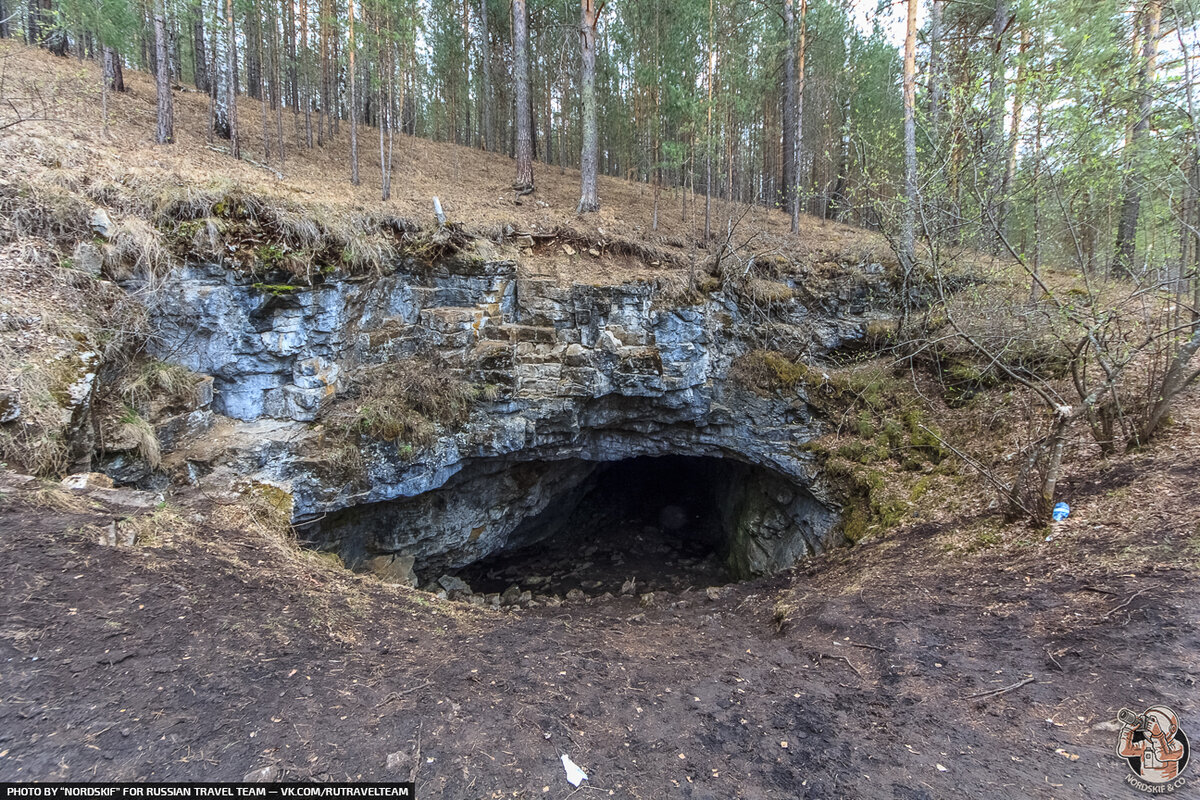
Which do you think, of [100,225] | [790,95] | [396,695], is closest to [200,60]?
[100,225]

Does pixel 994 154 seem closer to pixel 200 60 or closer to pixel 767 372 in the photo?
pixel 767 372

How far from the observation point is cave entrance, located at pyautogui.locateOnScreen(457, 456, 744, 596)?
10.7m

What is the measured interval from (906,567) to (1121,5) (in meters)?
7.63

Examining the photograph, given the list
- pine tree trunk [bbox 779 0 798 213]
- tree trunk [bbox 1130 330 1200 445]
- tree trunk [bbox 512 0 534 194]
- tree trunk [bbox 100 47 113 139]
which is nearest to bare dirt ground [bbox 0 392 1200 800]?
tree trunk [bbox 1130 330 1200 445]

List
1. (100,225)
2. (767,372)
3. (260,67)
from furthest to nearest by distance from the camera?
(260,67), (767,372), (100,225)

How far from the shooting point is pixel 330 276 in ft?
24.1

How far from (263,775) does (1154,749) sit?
4.26m

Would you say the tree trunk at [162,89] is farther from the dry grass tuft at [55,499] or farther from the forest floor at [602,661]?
the dry grass tuft at [55,499]

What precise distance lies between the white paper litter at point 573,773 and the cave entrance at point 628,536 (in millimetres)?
7069

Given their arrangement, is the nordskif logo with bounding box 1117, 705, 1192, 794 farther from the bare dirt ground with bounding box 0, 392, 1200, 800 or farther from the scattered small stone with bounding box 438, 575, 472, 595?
the scattered small stone with bounding box 438, 575, 472, 595

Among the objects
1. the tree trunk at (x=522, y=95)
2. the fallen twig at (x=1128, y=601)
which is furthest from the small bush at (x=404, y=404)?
the fallen twig at (x=1128, y=601)

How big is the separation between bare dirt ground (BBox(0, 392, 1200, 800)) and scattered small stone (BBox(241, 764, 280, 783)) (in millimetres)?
38

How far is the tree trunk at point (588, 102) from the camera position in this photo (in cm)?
1121

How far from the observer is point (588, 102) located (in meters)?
11.6
